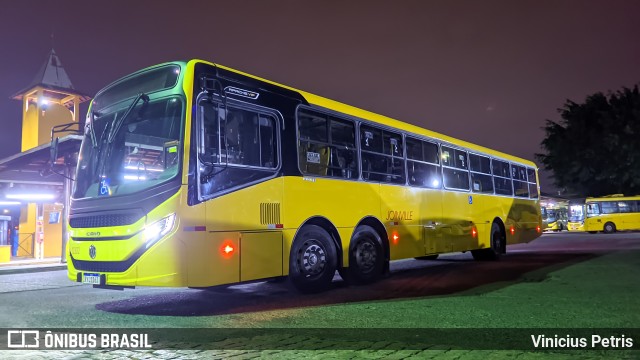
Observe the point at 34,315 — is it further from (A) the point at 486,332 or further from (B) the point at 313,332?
(A) the point at 486,332

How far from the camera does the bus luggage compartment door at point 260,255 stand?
7.10 m

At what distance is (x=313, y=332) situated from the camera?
5652mm

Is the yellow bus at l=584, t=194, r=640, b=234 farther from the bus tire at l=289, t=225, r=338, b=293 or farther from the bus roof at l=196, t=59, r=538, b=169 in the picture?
the bus tire at l=289, t=225, r=338, b=293

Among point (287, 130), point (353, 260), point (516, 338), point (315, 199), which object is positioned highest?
point (287, 130)

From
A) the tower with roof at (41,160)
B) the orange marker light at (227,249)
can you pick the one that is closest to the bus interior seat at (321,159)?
the orange marker light at (227,249)

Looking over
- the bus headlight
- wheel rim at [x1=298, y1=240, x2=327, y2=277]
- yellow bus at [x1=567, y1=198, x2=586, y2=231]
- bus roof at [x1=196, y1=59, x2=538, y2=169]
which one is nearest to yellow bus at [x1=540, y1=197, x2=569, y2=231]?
yellow bus at [x1=567, y1=198, x2=586, y2=231]

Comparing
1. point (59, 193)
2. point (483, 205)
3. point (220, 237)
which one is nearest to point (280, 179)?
point (220, 237)

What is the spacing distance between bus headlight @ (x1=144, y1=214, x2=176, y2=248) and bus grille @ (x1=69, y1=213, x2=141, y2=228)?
0.93ft

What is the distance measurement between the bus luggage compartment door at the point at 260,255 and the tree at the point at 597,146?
1648 inches

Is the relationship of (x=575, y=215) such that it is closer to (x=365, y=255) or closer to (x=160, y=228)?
(x=365, y=255)

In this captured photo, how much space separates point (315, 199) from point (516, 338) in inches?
162

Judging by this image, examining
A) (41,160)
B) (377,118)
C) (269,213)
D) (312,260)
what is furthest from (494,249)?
(41,160)

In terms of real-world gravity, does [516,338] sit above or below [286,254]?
below

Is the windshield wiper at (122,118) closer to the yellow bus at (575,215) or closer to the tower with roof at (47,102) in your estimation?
the tower with roof at (47,102)
